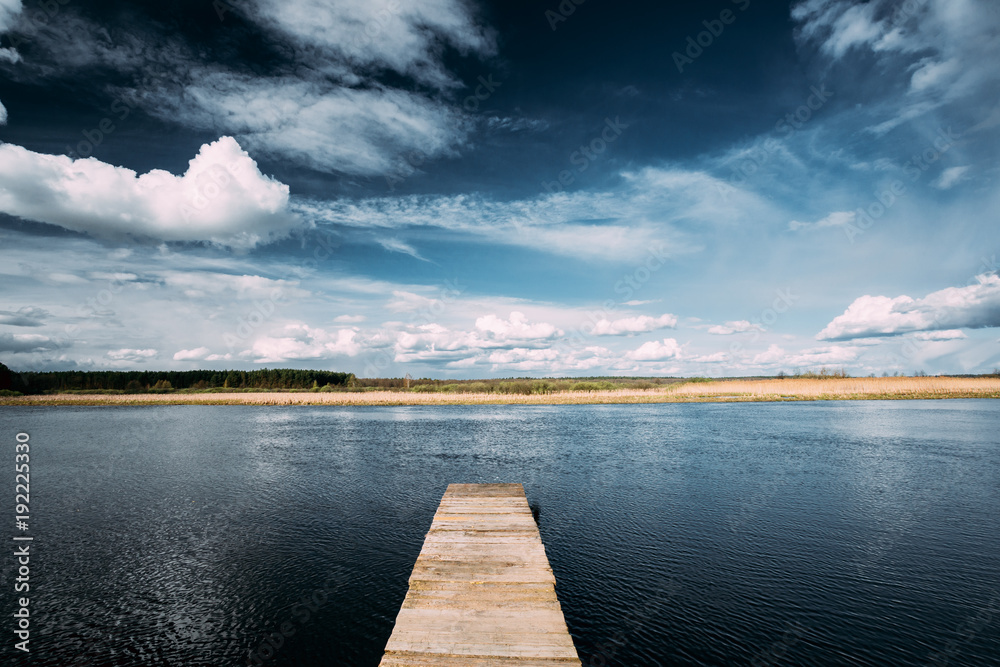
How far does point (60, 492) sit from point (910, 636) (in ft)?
96.8

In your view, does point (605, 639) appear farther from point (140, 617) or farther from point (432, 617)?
point (140, 617)

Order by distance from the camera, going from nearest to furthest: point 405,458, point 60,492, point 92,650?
point 92,650
point 60,492
point 405,458

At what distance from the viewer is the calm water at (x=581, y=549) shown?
9.08 m

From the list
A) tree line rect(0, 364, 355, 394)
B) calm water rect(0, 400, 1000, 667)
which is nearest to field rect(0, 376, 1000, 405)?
calm water rect(0, 400, 1000, 667)

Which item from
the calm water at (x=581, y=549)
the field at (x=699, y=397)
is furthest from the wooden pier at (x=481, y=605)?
the field at (x=699, y=397)

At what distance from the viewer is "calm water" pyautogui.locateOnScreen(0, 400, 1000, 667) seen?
29.8ft

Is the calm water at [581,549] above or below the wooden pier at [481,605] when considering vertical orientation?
below

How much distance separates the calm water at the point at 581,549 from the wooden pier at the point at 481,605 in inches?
69.4

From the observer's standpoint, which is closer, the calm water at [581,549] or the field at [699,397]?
the calm water at [581,549]

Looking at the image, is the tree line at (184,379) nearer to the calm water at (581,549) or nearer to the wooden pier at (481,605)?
the calm water at (581,549)

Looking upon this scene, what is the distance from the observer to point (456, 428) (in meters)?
42.3

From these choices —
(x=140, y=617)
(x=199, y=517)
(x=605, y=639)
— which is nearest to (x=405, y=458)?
(x=199, y=517)

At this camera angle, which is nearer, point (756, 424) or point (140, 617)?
point (140, 617)

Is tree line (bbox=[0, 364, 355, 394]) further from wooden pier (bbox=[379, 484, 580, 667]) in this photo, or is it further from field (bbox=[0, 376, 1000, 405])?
wooden pier (bbox=[379, 484, 580, 667])
